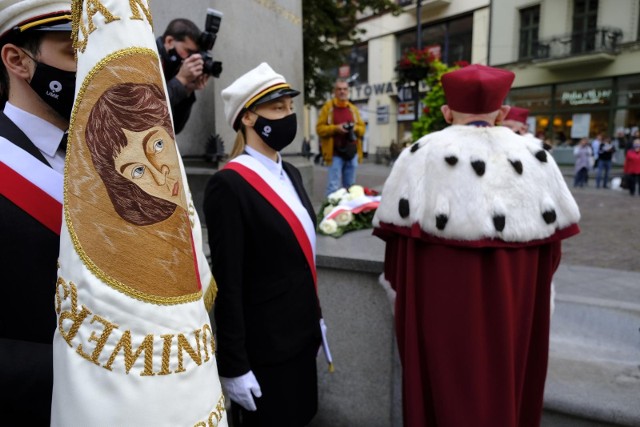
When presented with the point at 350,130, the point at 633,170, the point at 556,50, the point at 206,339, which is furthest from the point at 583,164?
the point at 206,339

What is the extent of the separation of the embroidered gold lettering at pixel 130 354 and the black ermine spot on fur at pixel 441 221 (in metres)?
1.33

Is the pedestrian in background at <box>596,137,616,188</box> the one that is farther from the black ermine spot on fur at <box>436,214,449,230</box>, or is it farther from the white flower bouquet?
the black ermine spot on fur at <box>436,214,449,230</box>

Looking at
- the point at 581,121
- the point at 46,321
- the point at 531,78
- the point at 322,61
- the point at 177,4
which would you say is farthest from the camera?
the point at 531,78

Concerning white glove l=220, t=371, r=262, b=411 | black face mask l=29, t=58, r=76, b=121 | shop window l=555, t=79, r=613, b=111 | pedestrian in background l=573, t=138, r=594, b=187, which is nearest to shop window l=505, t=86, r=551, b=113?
shop window l=555, t=79, r=613, b=111

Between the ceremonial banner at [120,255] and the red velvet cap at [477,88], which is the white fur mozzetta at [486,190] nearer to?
the red velvet cap at [477,88]

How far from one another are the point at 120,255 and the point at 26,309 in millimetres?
367

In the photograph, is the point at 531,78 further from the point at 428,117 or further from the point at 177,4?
the point at 177,4

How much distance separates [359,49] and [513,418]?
32088 millimetres

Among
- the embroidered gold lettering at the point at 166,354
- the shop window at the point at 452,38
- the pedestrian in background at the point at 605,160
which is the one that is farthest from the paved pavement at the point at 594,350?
the shop window at the point at 452,38

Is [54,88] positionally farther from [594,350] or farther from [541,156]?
[594,350]

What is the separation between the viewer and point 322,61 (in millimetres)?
10797

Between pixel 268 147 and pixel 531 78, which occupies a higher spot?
pixel 531 78

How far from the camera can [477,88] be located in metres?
1.92

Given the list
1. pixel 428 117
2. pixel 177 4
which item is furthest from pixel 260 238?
pixel 428 117
